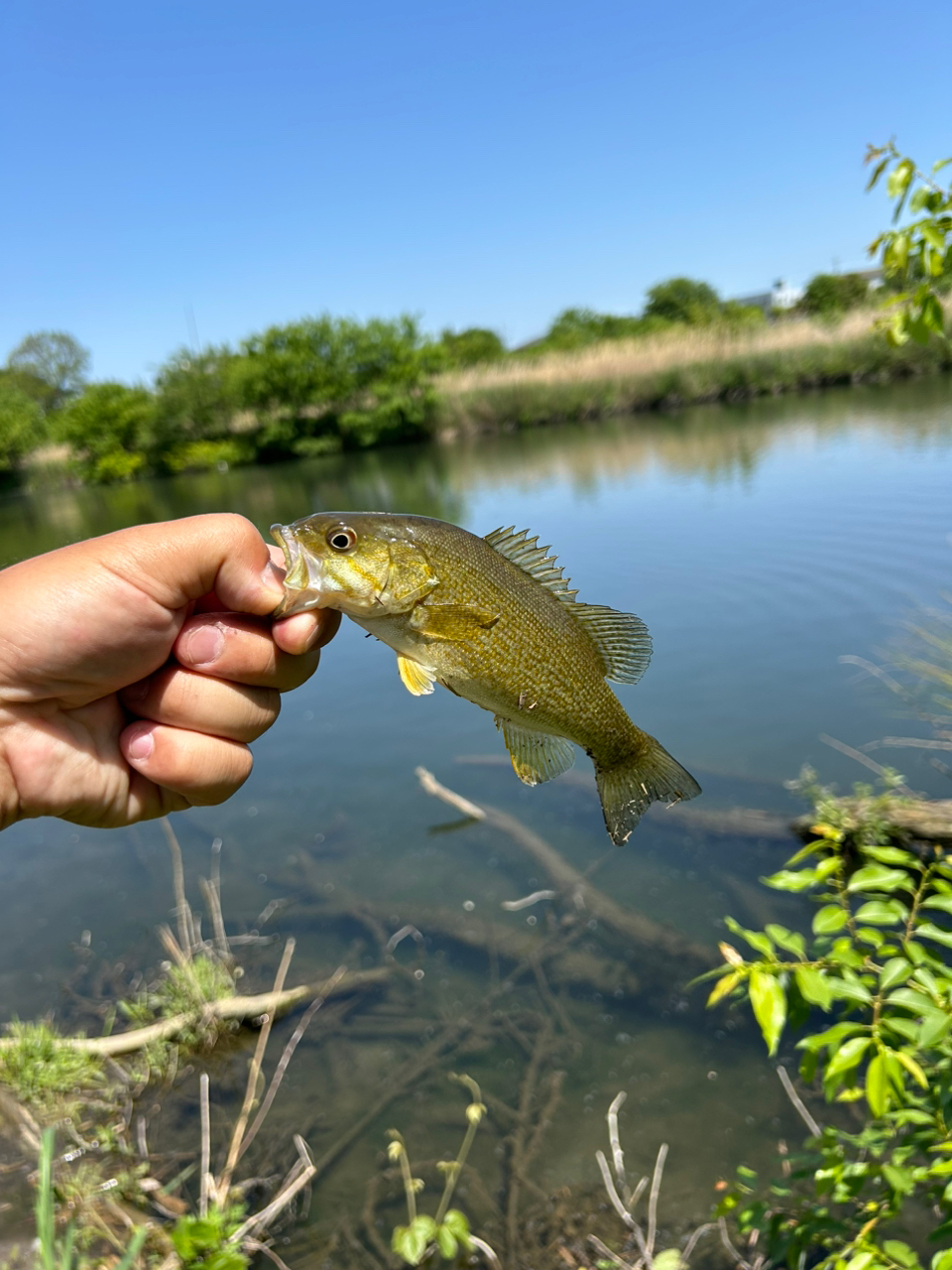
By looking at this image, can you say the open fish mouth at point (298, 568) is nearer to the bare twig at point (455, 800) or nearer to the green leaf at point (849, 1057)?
the green leaf at point (849, 1057)

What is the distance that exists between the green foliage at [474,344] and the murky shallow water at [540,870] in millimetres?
73774

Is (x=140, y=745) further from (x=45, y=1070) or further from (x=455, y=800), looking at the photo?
(x=455, y=800)

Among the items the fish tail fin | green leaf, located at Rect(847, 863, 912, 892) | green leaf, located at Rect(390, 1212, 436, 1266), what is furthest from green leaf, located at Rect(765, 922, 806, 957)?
green leaf, located at Rect(390, 1212, 436, 1266)

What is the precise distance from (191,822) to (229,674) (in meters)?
8.17

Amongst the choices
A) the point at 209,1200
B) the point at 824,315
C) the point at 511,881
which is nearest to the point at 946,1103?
the point at 209,1200

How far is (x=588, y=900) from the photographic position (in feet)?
23.7

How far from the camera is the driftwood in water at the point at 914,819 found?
20.4 ft

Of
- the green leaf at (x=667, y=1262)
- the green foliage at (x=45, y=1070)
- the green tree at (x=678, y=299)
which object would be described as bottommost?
the green foliage at (x=45, y=1070)

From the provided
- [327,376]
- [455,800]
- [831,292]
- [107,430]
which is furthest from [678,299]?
[455,800]

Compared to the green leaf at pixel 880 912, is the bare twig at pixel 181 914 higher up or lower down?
lower down

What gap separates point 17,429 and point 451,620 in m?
71.0

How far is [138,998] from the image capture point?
6391 mm

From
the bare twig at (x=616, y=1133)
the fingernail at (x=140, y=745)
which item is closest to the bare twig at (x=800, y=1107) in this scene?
the bare twig at (x=616, y=1133)

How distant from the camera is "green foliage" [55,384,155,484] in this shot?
56.4 meters
